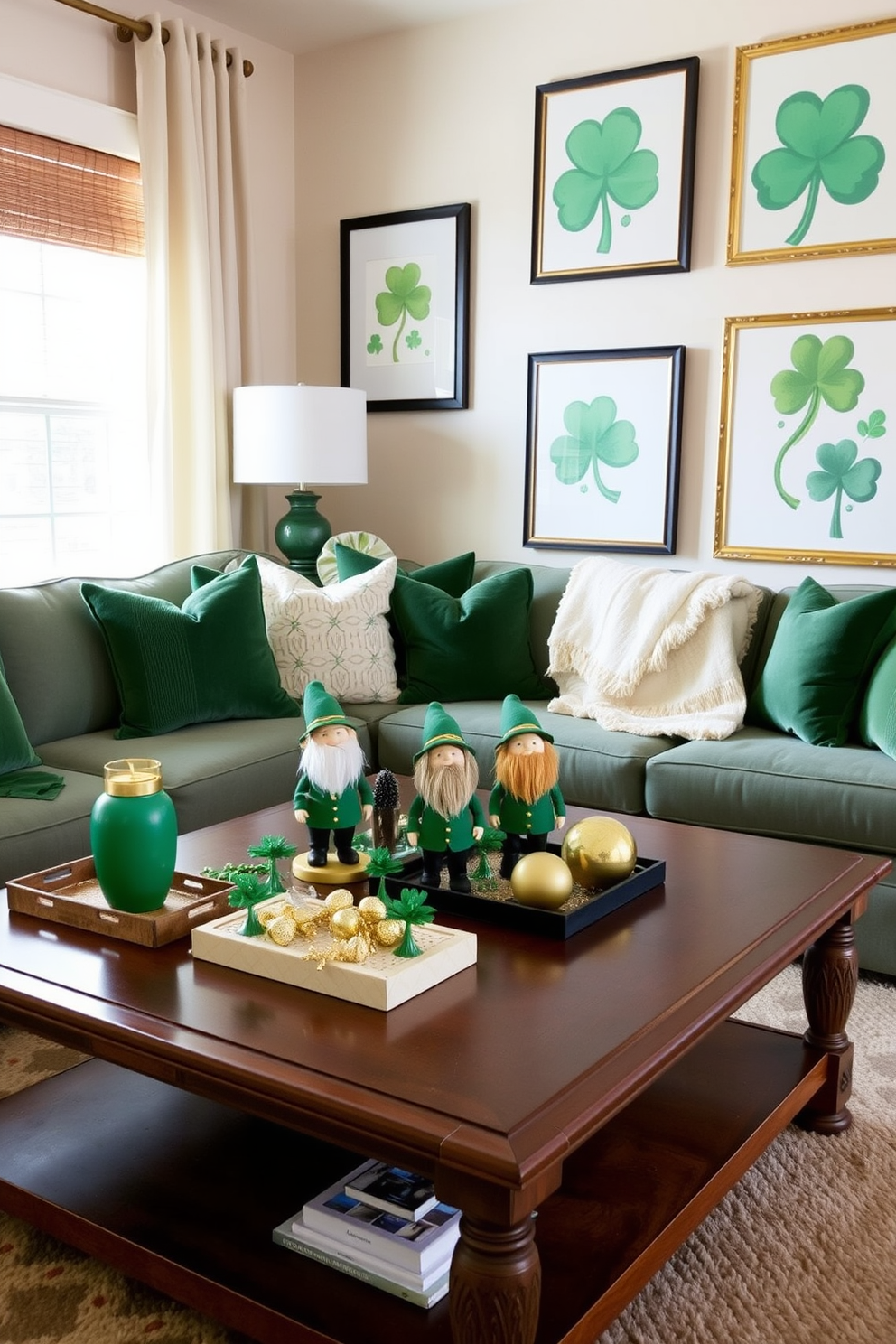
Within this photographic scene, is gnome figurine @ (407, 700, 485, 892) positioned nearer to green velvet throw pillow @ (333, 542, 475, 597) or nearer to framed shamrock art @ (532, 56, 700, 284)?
green velvet throw pillow @ (333, 542, 475, 597)

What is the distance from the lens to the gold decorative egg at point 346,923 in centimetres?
157

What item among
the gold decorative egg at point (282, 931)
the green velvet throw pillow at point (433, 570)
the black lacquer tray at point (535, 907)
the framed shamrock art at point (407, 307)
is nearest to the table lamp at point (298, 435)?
the green velvet throw pillow at point (433, 570)

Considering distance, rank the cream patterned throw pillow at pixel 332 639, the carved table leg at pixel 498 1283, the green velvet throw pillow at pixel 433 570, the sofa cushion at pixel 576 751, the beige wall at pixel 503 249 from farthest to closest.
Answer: the green velvet throw pillow at pixel 433 570 < the beige wall at pixel 503 249 < the cream patterned throw pillow at pixel 332 639 < the sofa cushion at pixel 576 751 < the carved table leg at pixel 498 1283

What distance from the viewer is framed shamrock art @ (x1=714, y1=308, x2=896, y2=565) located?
3.56 meters

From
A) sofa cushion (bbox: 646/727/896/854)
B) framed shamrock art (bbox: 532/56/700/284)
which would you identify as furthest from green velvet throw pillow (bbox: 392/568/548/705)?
framed shamrock art (bbox: 532/56/700/284)

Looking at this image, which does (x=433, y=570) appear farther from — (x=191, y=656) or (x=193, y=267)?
(x=193, y=267)

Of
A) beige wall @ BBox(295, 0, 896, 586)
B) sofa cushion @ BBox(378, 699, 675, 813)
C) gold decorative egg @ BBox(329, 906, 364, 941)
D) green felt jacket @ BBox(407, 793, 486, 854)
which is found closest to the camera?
gold decorative egg @ BBox(329, 906, 364, 941)

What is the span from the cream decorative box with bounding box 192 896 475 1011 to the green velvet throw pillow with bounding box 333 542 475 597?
2.22 m

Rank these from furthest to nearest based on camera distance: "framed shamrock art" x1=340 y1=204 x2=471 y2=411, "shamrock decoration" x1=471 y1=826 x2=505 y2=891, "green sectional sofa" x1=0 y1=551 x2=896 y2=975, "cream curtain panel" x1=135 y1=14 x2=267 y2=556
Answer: "framed shamrock art" x1=340 y1=204 x2=471 y2=411 → "cream curtain panel" x1=135 y1=14 x2=267 y2=556 → "green sectional sofa" x1=0 y1=551 x2=896 y2=975 → "shamrock decoration" x1=471 y1=826 x2=505 y2=891

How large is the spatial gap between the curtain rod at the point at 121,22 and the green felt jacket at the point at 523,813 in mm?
2965

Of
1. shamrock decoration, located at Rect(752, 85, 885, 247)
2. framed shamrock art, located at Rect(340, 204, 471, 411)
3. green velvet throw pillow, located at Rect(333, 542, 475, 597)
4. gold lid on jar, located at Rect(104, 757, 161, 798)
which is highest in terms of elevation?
shamrock decoration, located at Rect(752, 85, 885, 247)

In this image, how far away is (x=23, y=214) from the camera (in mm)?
3627

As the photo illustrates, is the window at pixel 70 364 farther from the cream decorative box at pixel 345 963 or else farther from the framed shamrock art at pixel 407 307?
the cream decorative box at pixel 345 963

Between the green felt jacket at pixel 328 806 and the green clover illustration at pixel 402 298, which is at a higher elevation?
the green clover illustration at pixel 402 298
